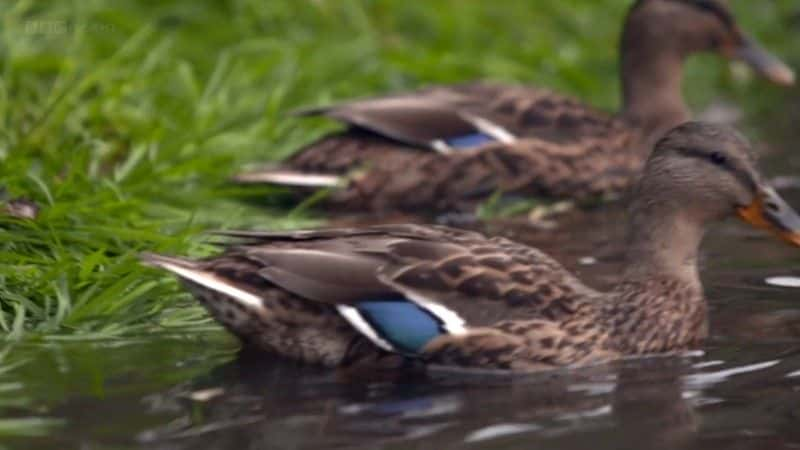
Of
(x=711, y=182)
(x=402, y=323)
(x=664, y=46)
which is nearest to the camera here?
(x=402, y=323)

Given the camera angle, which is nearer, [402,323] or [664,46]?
[402,323]

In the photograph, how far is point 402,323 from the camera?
646 cm

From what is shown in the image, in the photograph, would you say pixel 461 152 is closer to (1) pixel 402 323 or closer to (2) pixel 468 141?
(2) pixel 468 141

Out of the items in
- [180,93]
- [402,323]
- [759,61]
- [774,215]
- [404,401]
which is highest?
[759,61]

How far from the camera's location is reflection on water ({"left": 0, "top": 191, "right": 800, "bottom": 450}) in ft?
18.7

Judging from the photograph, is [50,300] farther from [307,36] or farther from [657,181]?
[307,36]

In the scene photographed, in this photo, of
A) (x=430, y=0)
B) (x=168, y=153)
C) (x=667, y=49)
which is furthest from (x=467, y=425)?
(x=430, y=0)

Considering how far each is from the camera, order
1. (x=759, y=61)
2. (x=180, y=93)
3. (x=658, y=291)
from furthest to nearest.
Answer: (x=759, y=61)
(x=180, y=93)
(x=658, y=291)

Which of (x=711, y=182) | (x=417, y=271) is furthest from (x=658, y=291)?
(x=417, y=271)

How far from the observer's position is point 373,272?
6.50 metres

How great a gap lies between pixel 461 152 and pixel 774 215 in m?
2.78

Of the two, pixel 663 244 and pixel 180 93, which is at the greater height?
pixel 180 93

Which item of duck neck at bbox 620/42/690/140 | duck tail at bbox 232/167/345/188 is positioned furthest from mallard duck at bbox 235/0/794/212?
duck neck at bbox 620/42/690/140

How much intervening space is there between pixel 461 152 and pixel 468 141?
7 centimetres
